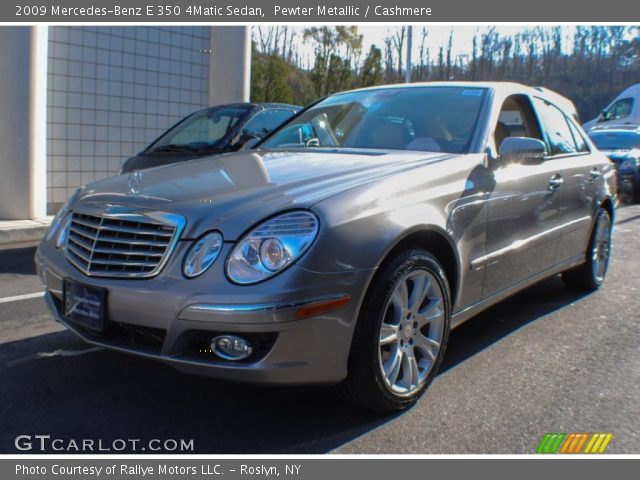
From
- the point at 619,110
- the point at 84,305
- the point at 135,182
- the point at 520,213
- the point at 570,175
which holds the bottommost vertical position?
the point at 84,305

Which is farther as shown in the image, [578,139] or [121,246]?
[578,139]

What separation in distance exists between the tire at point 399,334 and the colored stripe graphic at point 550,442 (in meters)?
0.59

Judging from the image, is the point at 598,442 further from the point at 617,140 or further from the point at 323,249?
the point at 617,140

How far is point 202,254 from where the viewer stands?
2559mm

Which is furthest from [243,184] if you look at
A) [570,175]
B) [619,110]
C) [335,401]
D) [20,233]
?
[619,110]

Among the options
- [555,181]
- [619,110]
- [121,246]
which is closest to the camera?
[121,246]

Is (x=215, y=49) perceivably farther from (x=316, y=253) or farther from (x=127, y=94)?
(x=316, y=253)

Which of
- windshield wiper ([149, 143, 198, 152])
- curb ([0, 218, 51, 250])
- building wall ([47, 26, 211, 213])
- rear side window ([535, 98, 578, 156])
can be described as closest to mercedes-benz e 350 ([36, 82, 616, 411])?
rear side window ([535, 98, 578, 156])

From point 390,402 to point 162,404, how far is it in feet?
3.47

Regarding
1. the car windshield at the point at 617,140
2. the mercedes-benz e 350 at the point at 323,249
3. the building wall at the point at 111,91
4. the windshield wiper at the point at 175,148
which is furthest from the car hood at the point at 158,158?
the car windshield at the point at 617,140

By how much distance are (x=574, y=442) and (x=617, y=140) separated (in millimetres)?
13017

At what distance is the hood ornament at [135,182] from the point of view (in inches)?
119

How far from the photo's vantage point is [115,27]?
9.84m

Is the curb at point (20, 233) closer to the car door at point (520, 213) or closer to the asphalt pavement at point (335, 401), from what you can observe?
the asphalt pavement at point (335, 401)
